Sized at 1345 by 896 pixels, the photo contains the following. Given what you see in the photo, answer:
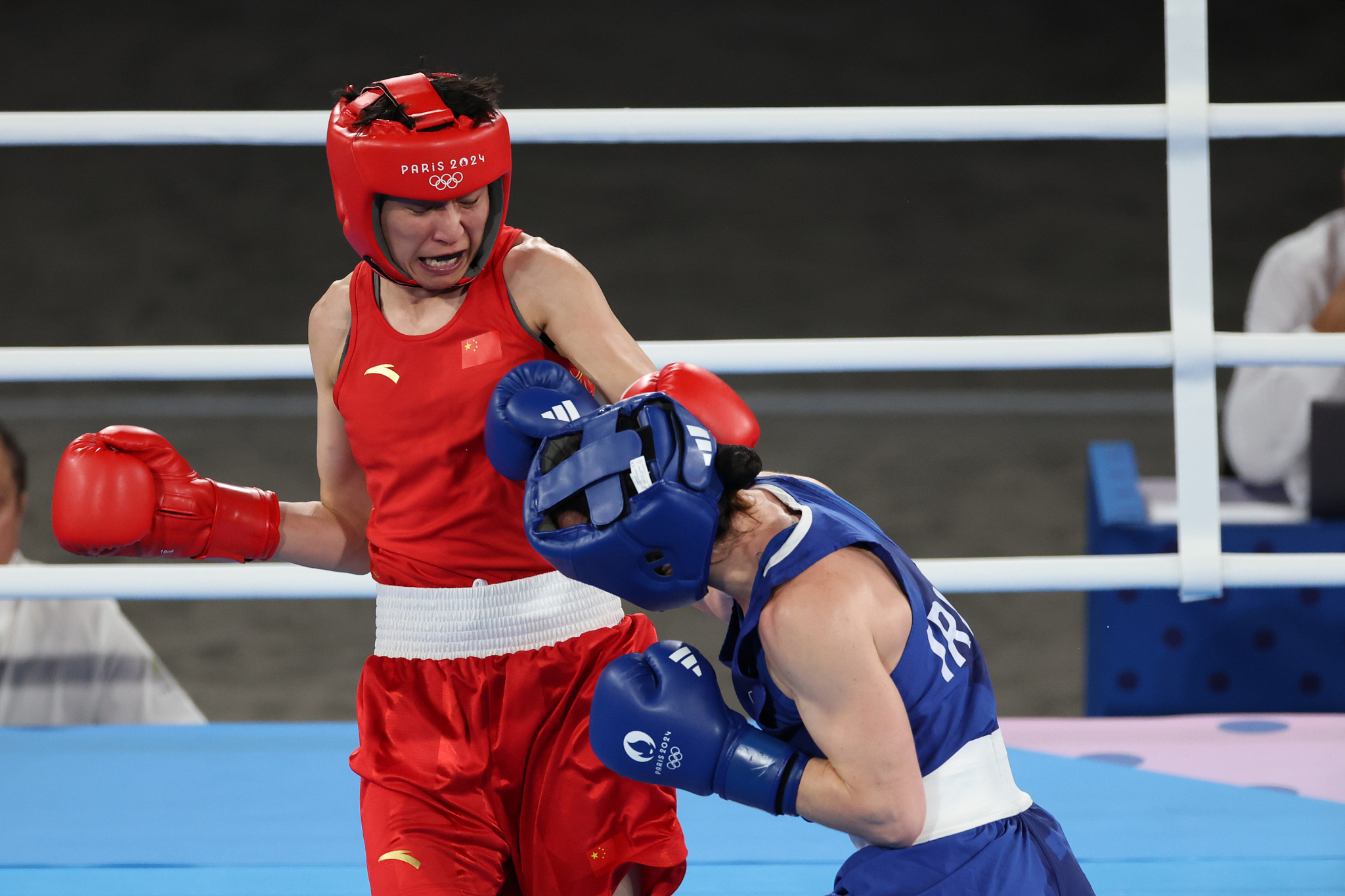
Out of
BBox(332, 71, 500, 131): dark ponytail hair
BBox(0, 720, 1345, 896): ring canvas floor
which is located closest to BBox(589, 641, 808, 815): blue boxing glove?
BBox(0, 720, 1345, 896): ring canvas floor

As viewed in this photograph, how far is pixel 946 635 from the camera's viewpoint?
151 cm

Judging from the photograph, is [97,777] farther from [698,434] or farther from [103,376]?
[698,434]

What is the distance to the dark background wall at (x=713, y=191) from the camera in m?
8.51

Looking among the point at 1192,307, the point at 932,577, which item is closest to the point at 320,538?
the point at 932,577

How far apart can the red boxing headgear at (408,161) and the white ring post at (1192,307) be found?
52.6 inches

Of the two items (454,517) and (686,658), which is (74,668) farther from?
(686,658)

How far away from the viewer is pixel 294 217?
967 centimetres

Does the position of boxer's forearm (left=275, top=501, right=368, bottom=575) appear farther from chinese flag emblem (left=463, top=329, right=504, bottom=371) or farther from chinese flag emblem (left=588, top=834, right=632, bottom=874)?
chinese flag emblem (left=588, top=834, right=632, bottom=874)

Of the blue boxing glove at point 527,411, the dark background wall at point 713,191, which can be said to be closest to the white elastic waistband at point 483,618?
the blue boxing glove at point 527,411

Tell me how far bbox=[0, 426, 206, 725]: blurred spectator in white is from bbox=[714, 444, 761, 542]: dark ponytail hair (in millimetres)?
1930

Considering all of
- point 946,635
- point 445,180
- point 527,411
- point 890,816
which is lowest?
point 890,816

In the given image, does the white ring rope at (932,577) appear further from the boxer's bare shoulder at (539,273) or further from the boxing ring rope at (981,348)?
the boxer's bare shoulder at (539,273)

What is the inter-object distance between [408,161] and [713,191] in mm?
8344

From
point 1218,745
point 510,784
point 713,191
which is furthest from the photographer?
point 713,191
